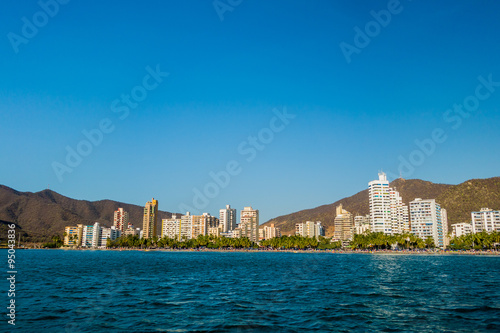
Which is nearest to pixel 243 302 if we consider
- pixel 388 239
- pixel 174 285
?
pixel 174 285

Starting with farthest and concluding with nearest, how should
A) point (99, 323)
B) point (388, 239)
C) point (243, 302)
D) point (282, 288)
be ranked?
point (388, 239) < point (282, 288) < point (243, 302) < point (99, 323)

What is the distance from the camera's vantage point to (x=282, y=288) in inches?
1574

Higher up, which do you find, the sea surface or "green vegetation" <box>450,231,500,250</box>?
the sea surface

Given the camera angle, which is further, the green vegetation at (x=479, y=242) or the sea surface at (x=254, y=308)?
the green vegetation at (x=479, y=242)

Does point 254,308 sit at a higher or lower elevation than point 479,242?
higher

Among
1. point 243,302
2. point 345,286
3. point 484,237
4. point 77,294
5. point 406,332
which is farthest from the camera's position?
point 484,237

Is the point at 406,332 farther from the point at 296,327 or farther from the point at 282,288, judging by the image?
the point at 282,288

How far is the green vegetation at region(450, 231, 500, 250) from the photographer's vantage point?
6821 inches

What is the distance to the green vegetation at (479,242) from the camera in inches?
6821

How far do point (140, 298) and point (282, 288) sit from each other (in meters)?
15.1

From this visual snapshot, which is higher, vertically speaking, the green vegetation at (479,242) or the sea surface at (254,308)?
the sea surface at (254,308)

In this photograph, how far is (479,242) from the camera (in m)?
178

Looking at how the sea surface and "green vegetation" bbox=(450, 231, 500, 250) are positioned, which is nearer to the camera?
the sea surface

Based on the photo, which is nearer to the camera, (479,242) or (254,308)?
(254,308)
